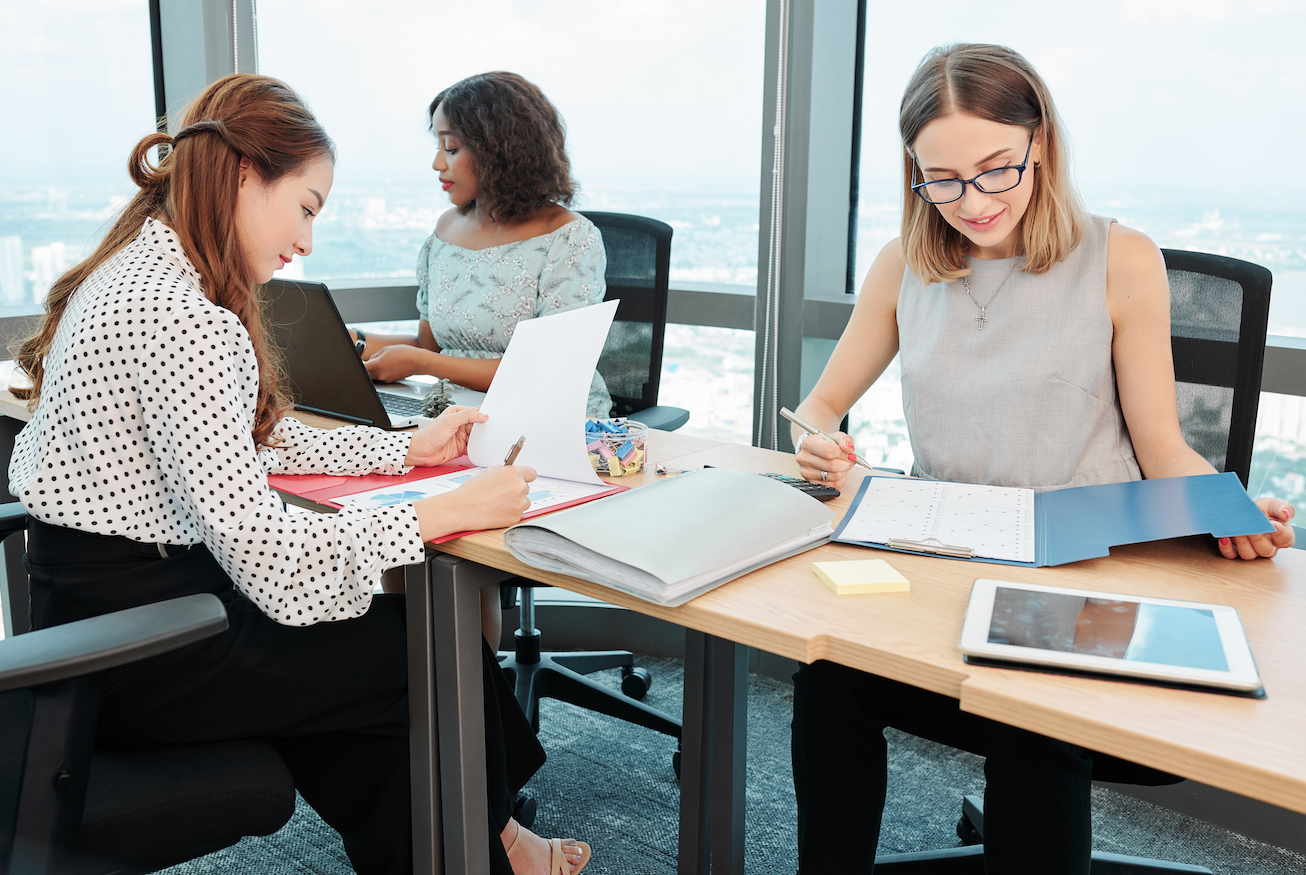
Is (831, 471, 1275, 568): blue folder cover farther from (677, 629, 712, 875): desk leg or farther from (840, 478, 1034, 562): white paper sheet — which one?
(677, 629, 712, 875): desk leg

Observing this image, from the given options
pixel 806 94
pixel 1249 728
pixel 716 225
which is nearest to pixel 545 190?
pixel 716 225

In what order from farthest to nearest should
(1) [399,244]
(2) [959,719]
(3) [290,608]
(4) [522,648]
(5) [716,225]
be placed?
(1) [399,244] → (5) [716,225] → (4) [522,648] → (2) [959,719] → (3) [290,608]

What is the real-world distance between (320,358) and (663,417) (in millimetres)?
803

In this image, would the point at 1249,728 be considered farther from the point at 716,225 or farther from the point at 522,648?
the point at 716,225

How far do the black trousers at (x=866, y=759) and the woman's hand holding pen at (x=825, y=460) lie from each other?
0.26 meters

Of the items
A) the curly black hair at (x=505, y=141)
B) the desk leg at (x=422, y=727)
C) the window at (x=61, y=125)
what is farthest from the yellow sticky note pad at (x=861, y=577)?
the window at (x=61, y=125)

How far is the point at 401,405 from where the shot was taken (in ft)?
6.47

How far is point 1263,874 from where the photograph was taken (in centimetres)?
181

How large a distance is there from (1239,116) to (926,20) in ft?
2.40

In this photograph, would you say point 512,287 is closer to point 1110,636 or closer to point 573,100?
point 573,100

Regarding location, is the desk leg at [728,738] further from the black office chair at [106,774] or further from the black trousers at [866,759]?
the black office chair at [106,774]

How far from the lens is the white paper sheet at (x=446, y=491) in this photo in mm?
1323

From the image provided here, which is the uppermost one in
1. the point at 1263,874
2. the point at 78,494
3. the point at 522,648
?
the point at 78,494

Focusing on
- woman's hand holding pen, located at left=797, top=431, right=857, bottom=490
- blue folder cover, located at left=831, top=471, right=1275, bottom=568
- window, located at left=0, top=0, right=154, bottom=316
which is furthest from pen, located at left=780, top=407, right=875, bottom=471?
window, located at left=0, top=0, right=154, bottom=316
